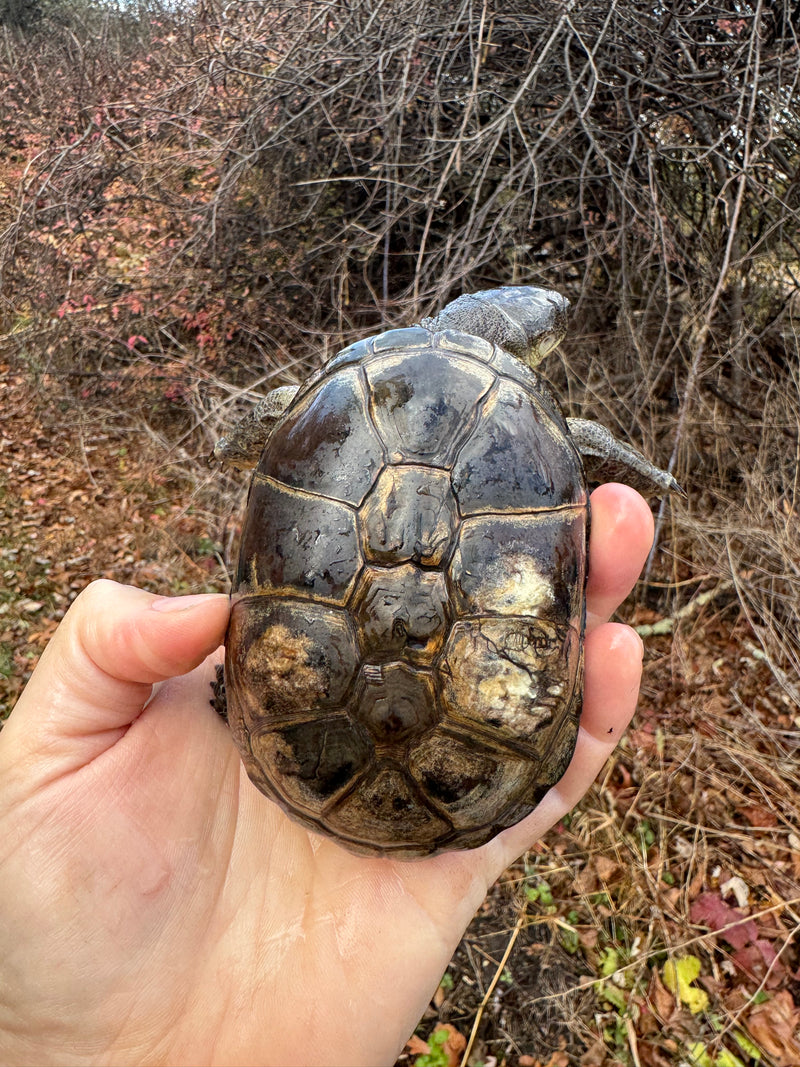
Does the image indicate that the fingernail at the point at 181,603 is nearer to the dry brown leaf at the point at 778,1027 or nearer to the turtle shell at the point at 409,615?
the turtle shell at the point at 409,615

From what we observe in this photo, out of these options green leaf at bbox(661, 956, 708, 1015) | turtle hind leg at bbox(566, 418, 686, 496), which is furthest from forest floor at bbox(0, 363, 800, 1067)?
turtle hind leg at bbox(566, 418, 686, 496)

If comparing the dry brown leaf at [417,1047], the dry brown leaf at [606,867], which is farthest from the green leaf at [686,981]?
the dry brown leaf at [417,1047]

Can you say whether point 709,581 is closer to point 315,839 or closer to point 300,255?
point 315,839

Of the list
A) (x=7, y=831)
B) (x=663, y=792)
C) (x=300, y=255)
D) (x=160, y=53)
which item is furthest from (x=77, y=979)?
(x=160, y=53)

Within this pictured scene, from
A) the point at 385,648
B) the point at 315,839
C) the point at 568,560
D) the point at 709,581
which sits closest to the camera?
the point at 385,648

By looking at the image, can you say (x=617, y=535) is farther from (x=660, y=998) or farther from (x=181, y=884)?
(x=660, y=998)

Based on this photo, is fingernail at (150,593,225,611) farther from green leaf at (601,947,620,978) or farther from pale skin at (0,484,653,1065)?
green leaf at (601,947,620,978)
